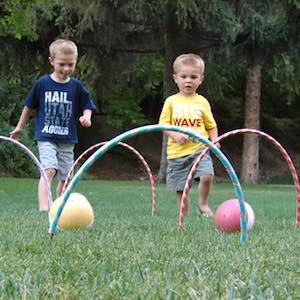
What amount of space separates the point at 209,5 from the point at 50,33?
16.8 feet

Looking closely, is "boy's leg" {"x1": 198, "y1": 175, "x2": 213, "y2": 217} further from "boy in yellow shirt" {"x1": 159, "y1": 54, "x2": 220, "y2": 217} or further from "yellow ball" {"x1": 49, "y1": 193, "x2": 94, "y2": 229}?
"yellow ball" {"x1": 49, "y1": 193, "x2": 94, "y2": 229}

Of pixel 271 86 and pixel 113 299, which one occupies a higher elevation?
pixel 271 86

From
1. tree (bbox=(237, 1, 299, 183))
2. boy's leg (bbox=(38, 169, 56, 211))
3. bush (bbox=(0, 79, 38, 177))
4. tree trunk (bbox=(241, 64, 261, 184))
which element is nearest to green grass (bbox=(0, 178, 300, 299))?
boy's leg (bbox=(38, 169, 56, 211))

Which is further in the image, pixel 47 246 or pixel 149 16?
pixel 149 16

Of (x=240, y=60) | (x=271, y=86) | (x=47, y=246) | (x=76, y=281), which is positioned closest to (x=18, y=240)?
(x=47, y=246)

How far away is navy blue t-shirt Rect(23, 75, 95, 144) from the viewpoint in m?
7.16

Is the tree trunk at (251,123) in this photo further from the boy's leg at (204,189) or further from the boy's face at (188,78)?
the boy's face at (188,78)

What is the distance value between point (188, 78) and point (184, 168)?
98cm

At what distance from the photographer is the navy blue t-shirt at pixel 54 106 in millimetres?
7156

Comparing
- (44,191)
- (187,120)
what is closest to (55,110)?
(44,191)

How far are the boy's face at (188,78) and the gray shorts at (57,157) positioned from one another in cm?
137

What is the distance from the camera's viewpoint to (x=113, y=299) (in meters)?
2.50

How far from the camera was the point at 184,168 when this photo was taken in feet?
24.2

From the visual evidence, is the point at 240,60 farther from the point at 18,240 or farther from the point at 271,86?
the point at 18,240
